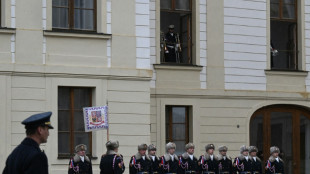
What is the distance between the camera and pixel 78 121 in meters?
22.3

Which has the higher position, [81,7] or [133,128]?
[81,7]

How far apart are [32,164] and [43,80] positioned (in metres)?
13.8

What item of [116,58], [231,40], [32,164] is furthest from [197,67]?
[32,164]

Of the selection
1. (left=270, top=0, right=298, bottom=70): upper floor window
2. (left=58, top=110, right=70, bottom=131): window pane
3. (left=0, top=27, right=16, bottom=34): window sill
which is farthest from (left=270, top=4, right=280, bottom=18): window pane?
(left=0, top=27, right=16, bottom=34): window sill

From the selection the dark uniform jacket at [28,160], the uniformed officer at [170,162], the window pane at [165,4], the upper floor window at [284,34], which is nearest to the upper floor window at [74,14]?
the window pane at [165,4]

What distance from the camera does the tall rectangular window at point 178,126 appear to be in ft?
83.0

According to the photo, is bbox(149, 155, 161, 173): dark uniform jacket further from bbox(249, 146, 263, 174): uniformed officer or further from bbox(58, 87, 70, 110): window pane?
bbox(249, 146, 263, 174): uniformed officer

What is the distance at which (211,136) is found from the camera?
25.6 m

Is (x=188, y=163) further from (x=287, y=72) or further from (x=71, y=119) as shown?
(x=287, y=72)

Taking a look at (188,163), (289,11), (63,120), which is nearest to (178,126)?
(188,163)

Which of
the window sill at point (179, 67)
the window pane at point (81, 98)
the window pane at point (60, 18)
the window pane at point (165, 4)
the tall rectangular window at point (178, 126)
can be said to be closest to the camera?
the window pane at point (60, 18)

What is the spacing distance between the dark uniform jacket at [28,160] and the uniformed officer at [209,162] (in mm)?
14725

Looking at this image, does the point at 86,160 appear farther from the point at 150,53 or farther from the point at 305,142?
the point at 305,142

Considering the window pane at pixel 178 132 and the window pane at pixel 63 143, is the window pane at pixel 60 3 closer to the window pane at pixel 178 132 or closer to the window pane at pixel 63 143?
the window pane at pixel 63 143
